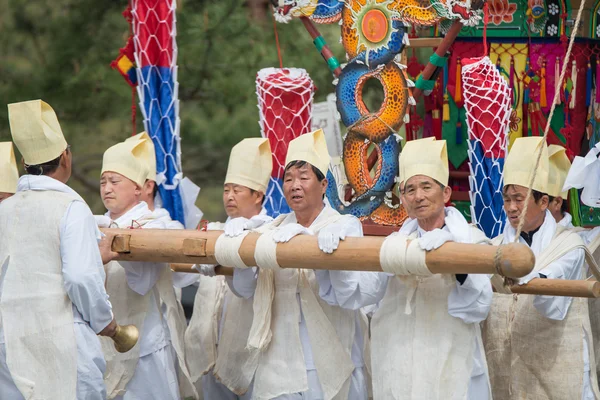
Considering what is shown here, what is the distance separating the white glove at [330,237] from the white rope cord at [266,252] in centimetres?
24

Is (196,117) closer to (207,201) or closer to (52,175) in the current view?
(207,201)

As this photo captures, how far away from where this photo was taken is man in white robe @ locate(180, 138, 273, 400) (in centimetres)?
622

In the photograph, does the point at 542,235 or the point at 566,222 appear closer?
the point at 542,235

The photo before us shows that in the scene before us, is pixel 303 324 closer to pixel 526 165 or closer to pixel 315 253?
pixel 315 253

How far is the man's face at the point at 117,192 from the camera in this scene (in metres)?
6.20

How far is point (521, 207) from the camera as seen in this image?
18.9 feet

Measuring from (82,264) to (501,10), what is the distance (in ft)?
11.5

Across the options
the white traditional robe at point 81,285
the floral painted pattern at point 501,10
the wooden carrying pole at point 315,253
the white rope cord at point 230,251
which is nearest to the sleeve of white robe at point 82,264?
the white traditional robe at point 81,285

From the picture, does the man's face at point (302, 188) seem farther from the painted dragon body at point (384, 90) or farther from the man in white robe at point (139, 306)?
the painted dragon body at point (384, 90)

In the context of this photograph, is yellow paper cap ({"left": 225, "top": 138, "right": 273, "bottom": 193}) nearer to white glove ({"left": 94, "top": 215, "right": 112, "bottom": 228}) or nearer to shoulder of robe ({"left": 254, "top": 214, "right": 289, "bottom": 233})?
shoulder of robe ({"left": 254, "top": 214, "right": 289, "bottom": 233})

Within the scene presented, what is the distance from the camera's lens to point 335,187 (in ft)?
23.1

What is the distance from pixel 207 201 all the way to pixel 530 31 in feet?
16.8

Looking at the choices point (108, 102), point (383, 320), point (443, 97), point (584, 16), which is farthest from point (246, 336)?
point (108, 102)

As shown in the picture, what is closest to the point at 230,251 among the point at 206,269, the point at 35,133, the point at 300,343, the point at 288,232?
the point at 288,232
